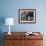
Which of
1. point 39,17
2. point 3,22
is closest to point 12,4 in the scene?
point 3,22

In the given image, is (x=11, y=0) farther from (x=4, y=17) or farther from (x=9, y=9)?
(x=4, y=17)

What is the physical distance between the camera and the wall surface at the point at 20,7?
4410mm

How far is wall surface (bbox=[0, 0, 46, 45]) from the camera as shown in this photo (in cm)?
441

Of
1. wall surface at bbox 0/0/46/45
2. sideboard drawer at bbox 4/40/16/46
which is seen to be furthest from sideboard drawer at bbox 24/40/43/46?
wall surface at bbox 0/0/46/45

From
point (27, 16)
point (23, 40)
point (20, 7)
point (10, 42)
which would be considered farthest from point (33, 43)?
point (20, 7)

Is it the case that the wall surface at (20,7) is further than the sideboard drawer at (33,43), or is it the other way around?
the wall surface at (20,7)

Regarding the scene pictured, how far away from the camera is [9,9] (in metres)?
4.42

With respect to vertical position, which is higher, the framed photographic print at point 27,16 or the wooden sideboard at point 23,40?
the framed photographic print at point 27,16

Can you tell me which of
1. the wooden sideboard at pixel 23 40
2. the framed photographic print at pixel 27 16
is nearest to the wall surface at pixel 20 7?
the framed photographic print at pixel 27 16

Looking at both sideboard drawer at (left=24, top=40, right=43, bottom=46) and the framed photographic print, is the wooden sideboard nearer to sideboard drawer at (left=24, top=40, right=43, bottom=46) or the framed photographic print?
sideboard drawer at (left=24, top=40, right=43, bottom=46)

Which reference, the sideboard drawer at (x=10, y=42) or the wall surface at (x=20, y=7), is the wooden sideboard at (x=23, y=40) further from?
the wall surface at (x=20, y=7)

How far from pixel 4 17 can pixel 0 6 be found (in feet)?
1.32

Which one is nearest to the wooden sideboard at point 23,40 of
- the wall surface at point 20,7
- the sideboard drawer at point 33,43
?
the sideboard drawer at point 33,43

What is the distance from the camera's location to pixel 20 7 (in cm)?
440
